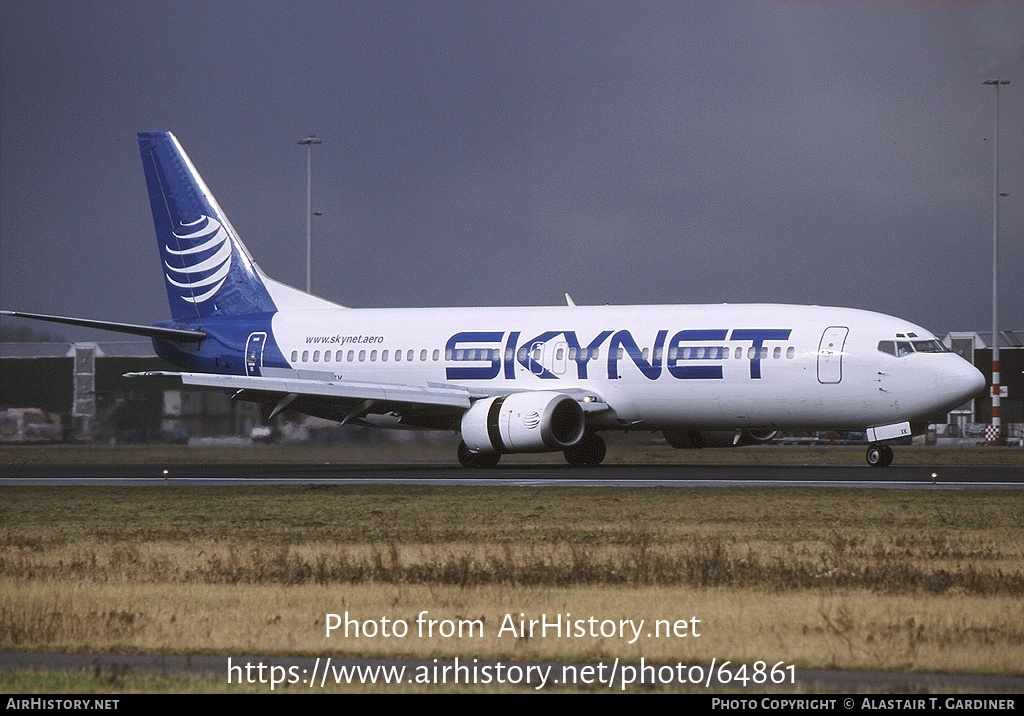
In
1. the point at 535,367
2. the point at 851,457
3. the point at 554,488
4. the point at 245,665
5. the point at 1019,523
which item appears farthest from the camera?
the point at 851,457

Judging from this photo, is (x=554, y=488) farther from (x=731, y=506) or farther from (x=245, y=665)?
(x=245, y=665)

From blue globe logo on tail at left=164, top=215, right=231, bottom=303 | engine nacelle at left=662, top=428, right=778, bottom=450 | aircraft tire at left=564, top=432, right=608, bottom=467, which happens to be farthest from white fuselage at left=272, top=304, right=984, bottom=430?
blue globe logo on tail at left=164, top=215, right=231, bottom=303

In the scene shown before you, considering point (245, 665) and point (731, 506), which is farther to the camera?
point (731, 506)

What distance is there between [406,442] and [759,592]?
30626 mm

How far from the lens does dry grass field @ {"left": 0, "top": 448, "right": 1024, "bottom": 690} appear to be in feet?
43.0

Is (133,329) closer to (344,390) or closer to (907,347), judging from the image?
(344,390)

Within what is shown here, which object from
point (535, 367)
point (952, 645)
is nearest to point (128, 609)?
point (952, 645)

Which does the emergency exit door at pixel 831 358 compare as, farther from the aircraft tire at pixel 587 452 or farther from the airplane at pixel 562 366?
the aircraft tire at pixel 587 452

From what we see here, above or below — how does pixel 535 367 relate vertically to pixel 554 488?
above

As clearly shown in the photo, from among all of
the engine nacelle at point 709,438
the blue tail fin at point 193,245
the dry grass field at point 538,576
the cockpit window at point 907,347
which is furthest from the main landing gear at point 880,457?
the blue tail fin at point 193,245

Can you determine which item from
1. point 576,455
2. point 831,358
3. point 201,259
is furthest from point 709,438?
point 201,259

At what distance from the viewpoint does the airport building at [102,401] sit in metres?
50.9
